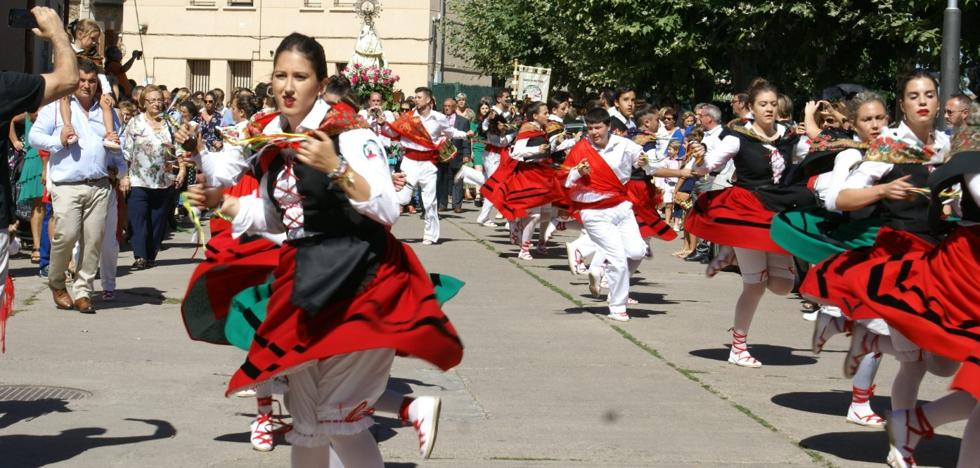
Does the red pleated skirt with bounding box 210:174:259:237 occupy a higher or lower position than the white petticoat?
higher

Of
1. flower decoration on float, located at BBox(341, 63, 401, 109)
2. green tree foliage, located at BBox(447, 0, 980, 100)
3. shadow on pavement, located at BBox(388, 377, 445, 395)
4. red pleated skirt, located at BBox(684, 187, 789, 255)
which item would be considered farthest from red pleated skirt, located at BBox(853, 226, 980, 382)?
flower decoration on float, located at BBox(341, 63, 401, 109)

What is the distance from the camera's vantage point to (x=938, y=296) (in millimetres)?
5957

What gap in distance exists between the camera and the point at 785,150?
10.2m

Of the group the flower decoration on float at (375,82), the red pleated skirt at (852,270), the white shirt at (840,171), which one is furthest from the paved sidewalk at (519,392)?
the flower decoration on float at (375,82)

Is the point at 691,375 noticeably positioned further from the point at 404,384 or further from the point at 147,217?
the point at 147,217

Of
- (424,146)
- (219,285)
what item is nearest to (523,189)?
(424,146)

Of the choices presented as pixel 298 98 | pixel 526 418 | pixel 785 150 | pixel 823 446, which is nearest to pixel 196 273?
pixel 298 98

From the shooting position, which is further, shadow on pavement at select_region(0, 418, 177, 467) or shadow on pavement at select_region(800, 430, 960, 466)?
shadow on pavement at select_region(800, 430, 960, 466)

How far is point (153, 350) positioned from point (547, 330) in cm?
314

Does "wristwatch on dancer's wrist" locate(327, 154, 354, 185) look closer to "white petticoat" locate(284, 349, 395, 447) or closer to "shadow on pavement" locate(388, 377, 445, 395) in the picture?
"white petticoat" locate(284, 349, 395, 447)

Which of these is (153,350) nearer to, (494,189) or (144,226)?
(144,226)

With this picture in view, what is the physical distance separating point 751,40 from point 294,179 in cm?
2340

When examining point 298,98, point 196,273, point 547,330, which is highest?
point 298,98

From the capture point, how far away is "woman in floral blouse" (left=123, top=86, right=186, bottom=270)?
14.8 metres
